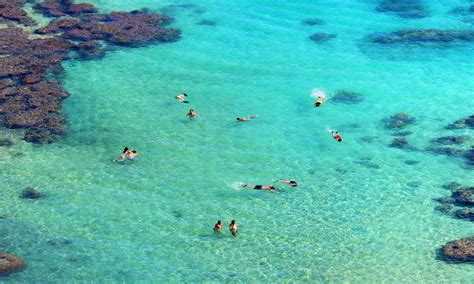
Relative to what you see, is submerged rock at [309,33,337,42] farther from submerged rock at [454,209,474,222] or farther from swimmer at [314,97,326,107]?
submerged rock at [454,209,474,222]

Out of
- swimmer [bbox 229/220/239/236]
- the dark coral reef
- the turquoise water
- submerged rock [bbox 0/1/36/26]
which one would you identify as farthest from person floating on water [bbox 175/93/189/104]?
submerged rock [bbox 0/1/36/26]

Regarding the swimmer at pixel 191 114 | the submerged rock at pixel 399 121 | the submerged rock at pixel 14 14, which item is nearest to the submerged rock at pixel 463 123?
the submerged rock at pixel 399 121

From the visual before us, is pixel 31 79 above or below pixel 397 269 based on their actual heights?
above

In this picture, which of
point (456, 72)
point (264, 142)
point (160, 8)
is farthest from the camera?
point (160, 8)

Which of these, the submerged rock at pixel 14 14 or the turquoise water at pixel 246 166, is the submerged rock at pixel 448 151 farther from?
the submerged rock at pixel 14 14

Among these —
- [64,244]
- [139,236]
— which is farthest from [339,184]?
[64,244]

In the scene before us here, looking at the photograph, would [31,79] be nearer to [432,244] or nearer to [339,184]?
[339,184]
